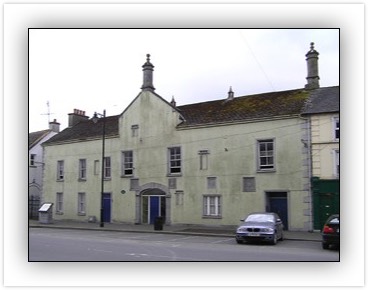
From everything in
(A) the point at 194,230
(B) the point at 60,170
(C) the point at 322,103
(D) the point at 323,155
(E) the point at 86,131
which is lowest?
(A) the point at 194,230

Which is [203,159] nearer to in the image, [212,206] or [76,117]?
[212,206]

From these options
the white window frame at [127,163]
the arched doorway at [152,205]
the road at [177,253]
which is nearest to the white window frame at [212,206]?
the arched doorway at [152,205]

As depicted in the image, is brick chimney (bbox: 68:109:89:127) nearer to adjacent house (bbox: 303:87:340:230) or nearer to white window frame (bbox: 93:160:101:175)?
white window frame (bbox: 93:160:101:175)

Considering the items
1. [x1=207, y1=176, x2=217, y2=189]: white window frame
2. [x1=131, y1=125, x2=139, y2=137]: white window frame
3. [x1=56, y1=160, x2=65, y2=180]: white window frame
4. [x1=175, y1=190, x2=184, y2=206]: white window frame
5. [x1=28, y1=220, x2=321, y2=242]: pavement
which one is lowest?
[x1=28, y1=220, x2=321, y2=242]: pavement

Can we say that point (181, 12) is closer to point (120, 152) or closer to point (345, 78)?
point (345, 78)

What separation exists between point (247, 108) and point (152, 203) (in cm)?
771

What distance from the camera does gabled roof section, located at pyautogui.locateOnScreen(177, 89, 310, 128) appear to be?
22031mm

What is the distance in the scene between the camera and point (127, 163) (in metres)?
26.7

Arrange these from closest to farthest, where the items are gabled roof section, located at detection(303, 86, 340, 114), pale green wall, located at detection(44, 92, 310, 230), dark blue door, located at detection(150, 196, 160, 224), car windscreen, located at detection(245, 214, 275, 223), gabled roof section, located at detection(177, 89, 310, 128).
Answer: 1. car windscreen, located at detection(245, 214, 275, 223)
2. gabled roof section, located at detection(303, 86, 340, 114)
3. pale green wall, located at detection(44, 92, 310, 230)
4. gabled roof section, located at detection(177, 89, 310, 128)
5. dark blue door, located at detection(150, 196, 160, 224)

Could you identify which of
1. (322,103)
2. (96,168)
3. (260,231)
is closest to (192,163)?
(96,168)

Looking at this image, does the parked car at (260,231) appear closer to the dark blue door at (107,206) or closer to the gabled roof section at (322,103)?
the gabled roof section at (322,103)

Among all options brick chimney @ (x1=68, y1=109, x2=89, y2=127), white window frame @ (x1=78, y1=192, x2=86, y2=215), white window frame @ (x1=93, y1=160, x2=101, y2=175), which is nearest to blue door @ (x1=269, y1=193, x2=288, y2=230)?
white window frame @ (x1=93, y1=160, x2=101, y2=175)

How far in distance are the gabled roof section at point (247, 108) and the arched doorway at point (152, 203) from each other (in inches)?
152

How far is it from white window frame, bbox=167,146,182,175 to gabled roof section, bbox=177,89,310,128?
1.38 metres
